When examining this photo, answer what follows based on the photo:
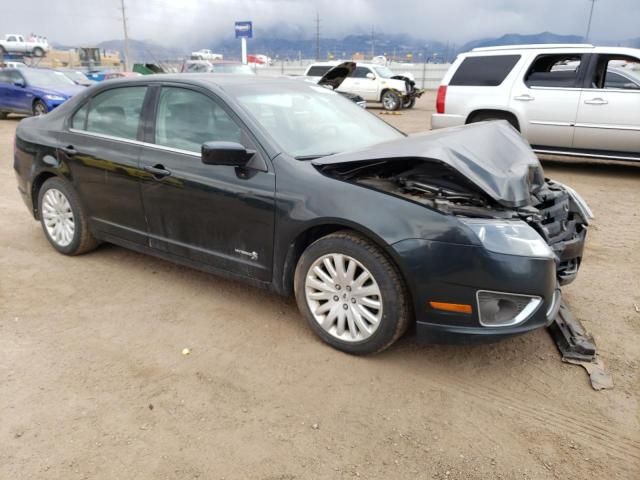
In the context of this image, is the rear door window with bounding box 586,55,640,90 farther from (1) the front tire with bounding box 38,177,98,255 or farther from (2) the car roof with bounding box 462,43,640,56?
(1) the front tire with bounding box 38,177,98,255

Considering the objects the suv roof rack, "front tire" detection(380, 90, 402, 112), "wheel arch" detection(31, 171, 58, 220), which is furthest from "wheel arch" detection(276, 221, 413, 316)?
"front tire" detection(380, 90, 402, 112)

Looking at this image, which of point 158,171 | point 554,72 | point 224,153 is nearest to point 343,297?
point 224,153

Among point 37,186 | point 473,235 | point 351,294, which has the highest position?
point 473,235

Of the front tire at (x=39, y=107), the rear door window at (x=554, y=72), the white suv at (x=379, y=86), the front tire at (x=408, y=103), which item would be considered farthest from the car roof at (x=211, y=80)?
the front tire at (x=408, y=103)

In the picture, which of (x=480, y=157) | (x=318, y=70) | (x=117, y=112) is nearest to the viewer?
(x=480, y=157)

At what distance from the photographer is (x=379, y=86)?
65.0ft

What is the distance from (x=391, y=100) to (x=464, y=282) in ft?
58.7

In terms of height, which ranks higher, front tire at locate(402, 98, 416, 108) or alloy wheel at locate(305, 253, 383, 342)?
alloy wheel at locate(305, 253, 383, 342)

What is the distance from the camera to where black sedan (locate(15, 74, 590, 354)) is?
2.75 metres

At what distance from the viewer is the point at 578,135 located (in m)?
8.16

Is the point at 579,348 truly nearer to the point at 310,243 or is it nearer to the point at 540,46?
the point at 310,243

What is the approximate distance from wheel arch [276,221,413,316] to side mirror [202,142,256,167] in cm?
59

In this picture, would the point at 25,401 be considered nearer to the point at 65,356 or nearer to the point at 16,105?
the point at 65,356

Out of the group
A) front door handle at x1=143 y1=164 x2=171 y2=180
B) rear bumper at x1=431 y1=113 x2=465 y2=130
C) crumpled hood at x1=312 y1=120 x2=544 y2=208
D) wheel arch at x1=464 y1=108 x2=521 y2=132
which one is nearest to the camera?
crumpled hood at x1=312 y1=120 x2=544 y2=208
